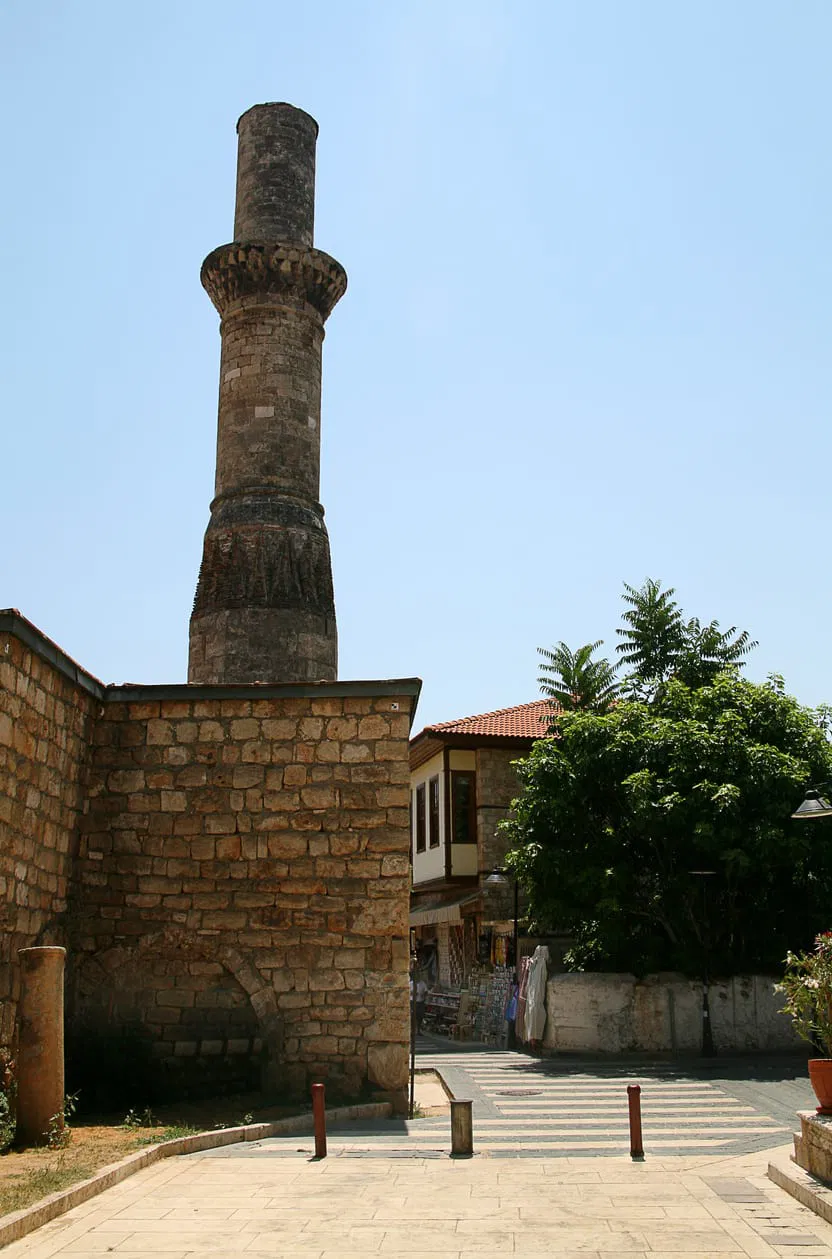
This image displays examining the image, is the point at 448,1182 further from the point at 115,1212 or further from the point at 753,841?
the point at 753,841

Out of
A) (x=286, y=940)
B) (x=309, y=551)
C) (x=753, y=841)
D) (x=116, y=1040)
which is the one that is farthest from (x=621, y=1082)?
(x=309, y=551)

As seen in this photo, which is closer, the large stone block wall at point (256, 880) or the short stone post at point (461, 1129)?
the short stone post at point (461, 1129)

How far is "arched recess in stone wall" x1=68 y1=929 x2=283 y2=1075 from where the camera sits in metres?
9.88

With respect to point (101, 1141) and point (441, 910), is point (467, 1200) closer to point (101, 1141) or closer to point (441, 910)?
point (101, 1141)

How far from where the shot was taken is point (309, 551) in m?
17.2

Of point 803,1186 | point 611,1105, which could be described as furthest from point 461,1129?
point 611,1105

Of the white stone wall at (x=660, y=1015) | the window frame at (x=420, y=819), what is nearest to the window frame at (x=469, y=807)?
the window frame at (x=420, y=819)

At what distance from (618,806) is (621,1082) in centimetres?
528

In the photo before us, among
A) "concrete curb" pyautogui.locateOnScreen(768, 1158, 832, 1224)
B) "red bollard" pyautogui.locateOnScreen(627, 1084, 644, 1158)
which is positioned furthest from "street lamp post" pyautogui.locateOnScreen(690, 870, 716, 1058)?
"concrete curb" pyautogui.locateOnScreen(768, 1158, 832, 1224)

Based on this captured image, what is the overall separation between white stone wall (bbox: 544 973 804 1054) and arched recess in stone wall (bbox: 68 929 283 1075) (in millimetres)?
8601

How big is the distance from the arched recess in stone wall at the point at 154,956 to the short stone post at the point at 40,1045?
2.19 meters

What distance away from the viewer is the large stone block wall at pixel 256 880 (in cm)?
980

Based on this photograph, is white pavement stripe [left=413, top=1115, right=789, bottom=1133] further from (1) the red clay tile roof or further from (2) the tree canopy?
(1) the red clay tile roof

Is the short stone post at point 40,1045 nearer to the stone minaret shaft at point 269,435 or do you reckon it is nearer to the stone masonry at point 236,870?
the stone masonry at point 236,870
